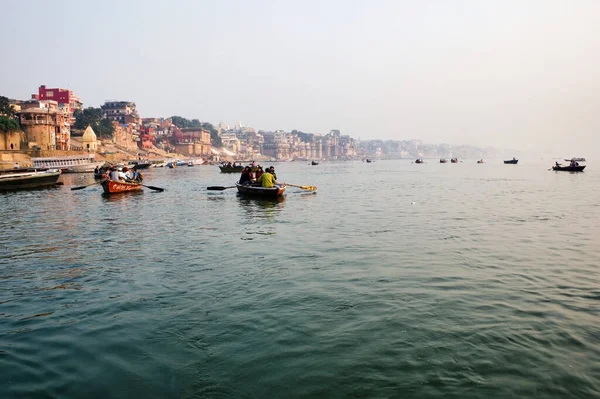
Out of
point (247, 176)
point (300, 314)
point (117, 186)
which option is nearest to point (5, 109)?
point (117, 186)

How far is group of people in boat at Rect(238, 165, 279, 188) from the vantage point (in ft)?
85.3

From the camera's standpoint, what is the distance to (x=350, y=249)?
12680 mm

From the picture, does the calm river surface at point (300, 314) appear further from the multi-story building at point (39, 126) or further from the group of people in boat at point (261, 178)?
the multi-story building at point (39, 126)

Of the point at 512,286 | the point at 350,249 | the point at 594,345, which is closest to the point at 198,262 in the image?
the point at 350,249

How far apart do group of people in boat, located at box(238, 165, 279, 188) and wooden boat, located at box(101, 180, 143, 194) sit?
29.3ft

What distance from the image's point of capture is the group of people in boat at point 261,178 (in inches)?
1024

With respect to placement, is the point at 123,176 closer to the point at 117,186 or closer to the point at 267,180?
the point at 117,186

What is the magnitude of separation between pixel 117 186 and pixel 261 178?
37.1 feet

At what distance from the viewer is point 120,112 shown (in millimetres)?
133500

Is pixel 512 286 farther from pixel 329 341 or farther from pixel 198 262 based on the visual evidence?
pixel 198 262

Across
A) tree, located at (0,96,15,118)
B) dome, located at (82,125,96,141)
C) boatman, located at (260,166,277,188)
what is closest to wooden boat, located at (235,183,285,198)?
boatman, located at (260,166,277,188)

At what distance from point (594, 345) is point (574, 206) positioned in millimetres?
21990

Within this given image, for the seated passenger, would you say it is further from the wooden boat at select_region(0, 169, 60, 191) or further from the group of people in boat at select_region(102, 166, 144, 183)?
the wooden boat at select_region(0, 169, 60, 191)

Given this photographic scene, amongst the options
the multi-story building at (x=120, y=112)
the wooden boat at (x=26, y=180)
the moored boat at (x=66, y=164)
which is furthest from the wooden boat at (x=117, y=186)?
the multi-story building at (x=120, y=112)
